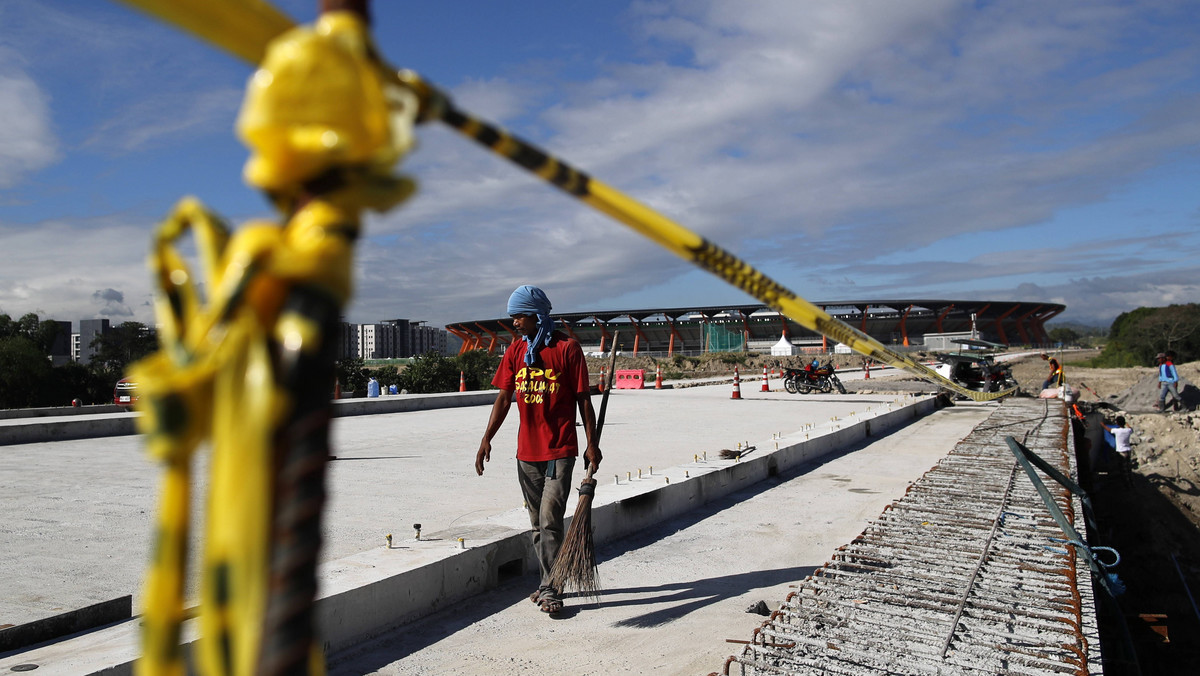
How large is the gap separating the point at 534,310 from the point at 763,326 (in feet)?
268

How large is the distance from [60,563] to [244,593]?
569cm

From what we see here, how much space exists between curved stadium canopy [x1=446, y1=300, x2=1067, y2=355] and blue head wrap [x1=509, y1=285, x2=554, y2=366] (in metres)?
69.5

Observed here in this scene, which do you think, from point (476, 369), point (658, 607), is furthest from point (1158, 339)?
point (658, 607)

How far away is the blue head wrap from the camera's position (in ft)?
15.2

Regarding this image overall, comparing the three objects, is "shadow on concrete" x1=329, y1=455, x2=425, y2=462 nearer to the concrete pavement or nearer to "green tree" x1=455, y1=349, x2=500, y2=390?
the concrete pavement

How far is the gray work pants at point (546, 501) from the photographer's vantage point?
15.1 feet

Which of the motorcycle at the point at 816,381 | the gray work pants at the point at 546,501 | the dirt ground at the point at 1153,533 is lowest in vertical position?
the dirt ground at the point at 1153,533

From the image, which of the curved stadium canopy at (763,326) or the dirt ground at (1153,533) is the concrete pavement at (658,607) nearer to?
the dirt ground at (1153,533)

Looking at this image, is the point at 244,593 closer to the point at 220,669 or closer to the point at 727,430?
the point at 220,669

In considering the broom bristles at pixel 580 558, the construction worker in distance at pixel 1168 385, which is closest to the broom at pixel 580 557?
the broom bristles at pixel 580 558

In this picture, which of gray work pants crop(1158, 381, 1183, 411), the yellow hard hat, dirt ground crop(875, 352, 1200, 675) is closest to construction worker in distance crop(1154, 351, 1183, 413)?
gray work pants crop(1158, 381, 1183, 411)

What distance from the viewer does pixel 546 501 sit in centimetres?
462

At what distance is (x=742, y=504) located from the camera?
7820mm

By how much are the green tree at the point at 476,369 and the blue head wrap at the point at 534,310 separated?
26677 mm
